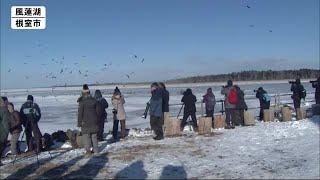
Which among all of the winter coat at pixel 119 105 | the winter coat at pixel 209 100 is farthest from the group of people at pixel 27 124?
the winter coat at pixel 209 100

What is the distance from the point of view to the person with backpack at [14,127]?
13.8 m

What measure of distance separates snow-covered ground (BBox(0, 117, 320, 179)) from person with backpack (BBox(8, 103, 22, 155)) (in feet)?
2.22

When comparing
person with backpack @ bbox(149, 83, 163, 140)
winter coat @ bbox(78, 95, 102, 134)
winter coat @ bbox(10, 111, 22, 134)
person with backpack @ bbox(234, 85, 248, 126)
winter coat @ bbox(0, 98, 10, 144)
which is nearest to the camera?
winter coat @ bbox(0, 98, 10, 144)

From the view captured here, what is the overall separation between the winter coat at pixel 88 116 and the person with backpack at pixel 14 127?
1.72 metres

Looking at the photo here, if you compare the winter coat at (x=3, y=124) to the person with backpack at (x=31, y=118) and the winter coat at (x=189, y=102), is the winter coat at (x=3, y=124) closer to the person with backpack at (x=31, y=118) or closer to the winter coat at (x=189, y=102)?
the person with backpack at (x=31, y=118)

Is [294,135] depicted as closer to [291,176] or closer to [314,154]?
[314,154]

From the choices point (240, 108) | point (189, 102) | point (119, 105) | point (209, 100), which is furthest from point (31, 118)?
point (240, 108)

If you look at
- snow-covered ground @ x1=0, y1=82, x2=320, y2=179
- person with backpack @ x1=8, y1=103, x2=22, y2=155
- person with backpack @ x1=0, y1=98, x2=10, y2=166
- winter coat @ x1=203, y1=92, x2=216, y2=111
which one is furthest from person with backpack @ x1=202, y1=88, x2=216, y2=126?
person with backpack @ x1=0, y1=98, x2=10, y2=166

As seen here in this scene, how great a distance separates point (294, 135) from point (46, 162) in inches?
276

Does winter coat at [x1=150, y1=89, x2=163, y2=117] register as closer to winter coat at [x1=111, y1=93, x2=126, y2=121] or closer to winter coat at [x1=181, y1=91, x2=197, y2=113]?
winter coat at [x1=111, y1=93, x2=126, y2=121]

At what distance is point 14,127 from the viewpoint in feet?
45.3

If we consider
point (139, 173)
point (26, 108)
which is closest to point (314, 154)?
point (139, 173)

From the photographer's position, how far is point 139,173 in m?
11.1

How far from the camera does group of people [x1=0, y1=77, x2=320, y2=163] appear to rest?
44.0 ft
